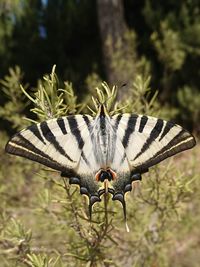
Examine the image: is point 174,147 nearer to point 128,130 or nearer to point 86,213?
point 128,130

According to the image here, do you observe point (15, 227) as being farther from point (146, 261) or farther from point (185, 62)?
point (185, 62)

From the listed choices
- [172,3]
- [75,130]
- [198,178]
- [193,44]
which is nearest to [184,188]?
[198,178]

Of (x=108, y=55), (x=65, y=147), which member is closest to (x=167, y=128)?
(x=65, y=147)

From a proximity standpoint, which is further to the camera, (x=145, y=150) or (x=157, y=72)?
(x=157, y=72)

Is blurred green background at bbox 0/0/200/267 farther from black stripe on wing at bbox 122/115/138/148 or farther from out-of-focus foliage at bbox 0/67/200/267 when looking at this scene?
black stripe on wing at bbox 122/115/138/148

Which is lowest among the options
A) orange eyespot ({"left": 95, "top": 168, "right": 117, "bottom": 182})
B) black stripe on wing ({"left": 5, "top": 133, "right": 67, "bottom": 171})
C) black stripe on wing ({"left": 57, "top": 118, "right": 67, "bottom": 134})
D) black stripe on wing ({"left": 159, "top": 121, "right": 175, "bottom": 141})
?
orange eyespot ({"left": 95, "top": 168, "right": 117, "bottom": 182})

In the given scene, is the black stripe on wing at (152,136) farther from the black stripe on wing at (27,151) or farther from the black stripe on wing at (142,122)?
the black stripe on wing at (27,151)

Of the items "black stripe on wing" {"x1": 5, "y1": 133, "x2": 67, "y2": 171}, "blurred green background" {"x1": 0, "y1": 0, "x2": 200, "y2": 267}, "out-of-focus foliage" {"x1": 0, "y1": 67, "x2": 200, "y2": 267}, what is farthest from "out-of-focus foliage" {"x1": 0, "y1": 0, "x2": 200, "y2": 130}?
"black stripe on wing" {"x1": 5, "y1": 133, "x2": 67, "y2": 171}

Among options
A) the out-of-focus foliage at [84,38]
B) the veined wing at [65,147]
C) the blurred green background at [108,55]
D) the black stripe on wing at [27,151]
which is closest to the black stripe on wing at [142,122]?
the veined wing at [65,147]
